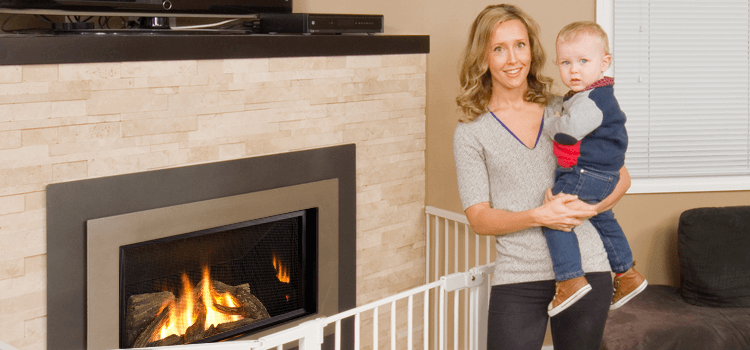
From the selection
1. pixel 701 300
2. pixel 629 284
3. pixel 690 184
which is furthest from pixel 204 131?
pixel 690 184

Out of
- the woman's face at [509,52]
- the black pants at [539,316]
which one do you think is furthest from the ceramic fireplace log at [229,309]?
the woman's face at [509,52]

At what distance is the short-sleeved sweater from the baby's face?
22 centimetres

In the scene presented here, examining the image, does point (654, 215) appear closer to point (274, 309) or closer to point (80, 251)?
point (274, 309)

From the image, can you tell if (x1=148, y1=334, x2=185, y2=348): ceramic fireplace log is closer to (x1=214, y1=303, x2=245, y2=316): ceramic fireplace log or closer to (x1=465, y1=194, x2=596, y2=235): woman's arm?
(x1=214, y1=303, x2=245, y2=316): ceramic fireplace log

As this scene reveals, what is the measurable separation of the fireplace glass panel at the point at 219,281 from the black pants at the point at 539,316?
88 cm

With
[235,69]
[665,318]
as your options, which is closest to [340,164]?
[235,69]

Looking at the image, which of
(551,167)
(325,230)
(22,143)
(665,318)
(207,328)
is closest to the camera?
(22,143)

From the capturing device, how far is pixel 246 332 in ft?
7.39

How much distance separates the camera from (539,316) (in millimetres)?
1820

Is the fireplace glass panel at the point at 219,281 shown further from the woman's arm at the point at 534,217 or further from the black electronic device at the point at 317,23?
the woman's arm at the point at 534,217

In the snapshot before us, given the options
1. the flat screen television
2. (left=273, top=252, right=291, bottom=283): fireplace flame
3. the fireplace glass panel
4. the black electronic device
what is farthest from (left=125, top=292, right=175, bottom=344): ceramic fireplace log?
the black electronic device

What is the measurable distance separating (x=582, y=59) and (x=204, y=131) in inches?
45.3

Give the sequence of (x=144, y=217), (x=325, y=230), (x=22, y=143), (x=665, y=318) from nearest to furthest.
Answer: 1. (x=22, y=143)
2. (x=144, y=217)
3. (x=325, y=230)
4. (x=665, y=318)

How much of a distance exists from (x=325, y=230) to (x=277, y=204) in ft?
0.79
